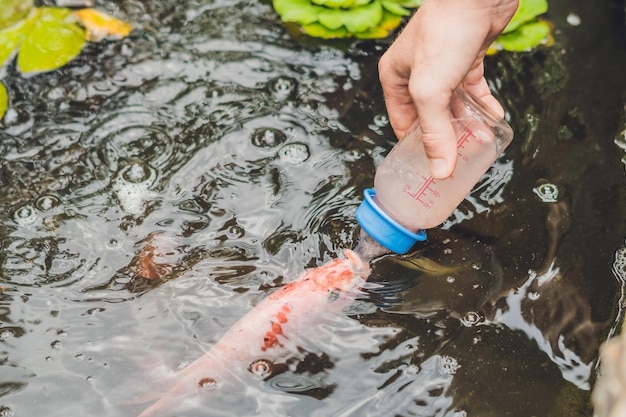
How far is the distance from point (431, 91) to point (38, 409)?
5.32 feet

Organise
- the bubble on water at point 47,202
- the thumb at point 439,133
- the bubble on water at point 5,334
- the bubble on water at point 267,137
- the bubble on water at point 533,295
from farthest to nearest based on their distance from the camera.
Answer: the bubble on water at point 267,137 → the bubble on water at point 47,202 → the bubble on water at point 533,295 → the bubble on water at point 5,334 → the thumb at point 439,133

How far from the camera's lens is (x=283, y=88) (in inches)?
130

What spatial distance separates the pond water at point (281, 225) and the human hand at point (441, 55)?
70cm

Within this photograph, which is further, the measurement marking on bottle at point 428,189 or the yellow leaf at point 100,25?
the yellow leaf at point 100,25

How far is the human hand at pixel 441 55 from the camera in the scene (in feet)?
6.79

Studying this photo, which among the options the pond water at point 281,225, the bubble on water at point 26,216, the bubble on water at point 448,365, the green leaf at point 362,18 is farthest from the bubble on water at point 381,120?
the bubble on water at point 26,216

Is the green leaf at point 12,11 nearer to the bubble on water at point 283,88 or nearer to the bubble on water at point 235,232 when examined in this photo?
the bubble on water at point 283,88

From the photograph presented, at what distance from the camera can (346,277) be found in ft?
8.27

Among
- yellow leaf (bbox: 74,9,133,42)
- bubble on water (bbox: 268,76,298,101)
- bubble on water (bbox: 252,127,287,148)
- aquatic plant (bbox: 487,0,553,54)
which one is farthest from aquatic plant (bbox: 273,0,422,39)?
yellow leaf (bbox: 74,9,133,42)

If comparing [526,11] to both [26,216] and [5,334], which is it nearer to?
[26,216]

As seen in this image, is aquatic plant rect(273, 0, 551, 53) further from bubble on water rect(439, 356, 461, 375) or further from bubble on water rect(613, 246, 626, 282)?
bubble on water rect(439, 356, 461, 375)

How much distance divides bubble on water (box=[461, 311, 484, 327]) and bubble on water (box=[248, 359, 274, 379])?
2.33ft

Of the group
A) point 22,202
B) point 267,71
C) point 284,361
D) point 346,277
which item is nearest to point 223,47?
point 267,71

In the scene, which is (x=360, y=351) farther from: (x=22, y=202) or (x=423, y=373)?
(x=22, y=202)
